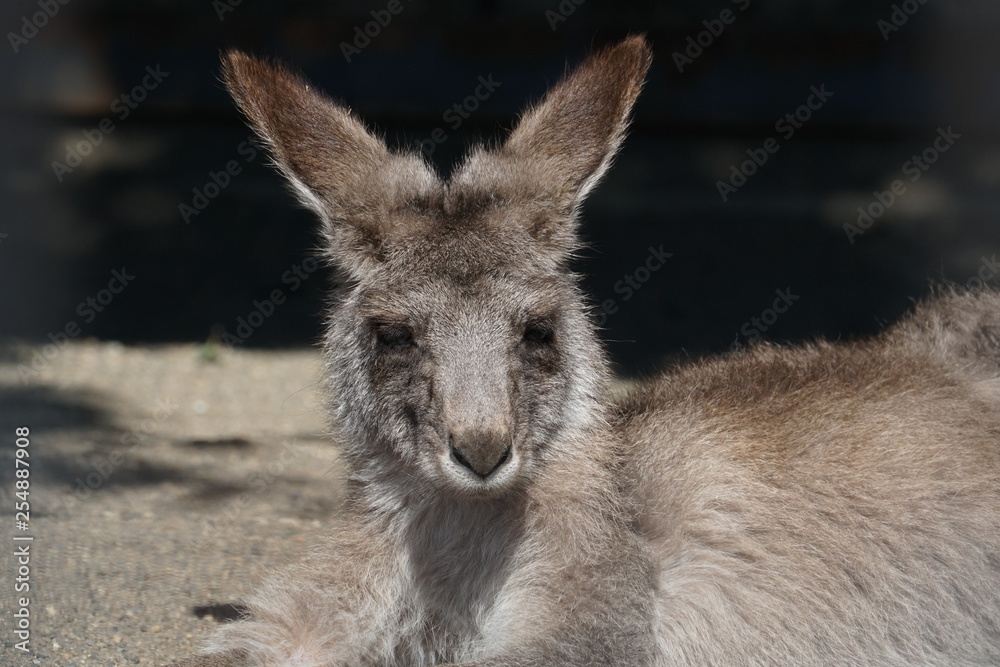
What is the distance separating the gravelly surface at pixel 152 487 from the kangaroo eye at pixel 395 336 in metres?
1.64

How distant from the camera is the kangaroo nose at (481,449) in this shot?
3.69 meters

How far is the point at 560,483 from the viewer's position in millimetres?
4246

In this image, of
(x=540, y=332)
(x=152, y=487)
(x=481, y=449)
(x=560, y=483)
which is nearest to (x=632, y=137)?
(x=152, y=487)

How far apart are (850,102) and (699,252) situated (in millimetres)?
2350

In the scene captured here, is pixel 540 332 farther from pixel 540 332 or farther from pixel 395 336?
pixel 395 336

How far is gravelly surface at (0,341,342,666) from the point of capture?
5098mm

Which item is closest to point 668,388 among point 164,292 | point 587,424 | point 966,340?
point 587,424

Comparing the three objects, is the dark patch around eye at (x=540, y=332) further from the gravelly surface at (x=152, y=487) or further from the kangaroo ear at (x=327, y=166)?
the gravelly surface at (x=152, y=487)

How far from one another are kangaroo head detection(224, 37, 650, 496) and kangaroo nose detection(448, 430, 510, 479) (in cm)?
6

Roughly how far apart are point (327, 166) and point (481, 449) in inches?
55.4

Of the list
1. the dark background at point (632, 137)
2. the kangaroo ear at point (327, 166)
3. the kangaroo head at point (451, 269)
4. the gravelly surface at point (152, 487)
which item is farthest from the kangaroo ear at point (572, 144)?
the dark background at point (632, 137)

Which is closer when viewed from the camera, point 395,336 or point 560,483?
point 395,336

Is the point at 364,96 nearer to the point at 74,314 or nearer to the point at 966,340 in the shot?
the point at 74,314

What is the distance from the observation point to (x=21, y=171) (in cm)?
805
